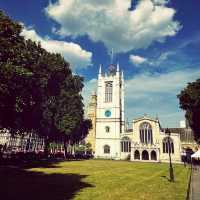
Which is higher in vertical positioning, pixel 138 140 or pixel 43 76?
pixel 43 76

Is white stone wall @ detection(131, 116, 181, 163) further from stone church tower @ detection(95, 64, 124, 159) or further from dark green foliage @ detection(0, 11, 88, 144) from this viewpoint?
dark green foliage @ detection(0, 11, 88, 144)

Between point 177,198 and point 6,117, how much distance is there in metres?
17.5

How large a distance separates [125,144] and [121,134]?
334 centimetres

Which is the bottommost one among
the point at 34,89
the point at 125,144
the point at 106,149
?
the point at 106,149

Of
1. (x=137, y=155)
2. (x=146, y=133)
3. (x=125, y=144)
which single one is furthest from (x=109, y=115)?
(x=137, y=155)

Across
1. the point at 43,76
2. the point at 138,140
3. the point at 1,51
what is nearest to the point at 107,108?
the point at 138,140

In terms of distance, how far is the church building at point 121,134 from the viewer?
6906 centimetres

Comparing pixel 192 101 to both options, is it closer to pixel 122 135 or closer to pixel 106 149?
pixel 122 135

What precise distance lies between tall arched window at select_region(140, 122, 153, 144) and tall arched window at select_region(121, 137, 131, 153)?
13.6 ft

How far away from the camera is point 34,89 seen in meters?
28.7

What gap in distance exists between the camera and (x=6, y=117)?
942 inches

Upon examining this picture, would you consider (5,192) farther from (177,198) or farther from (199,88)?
(199,88)

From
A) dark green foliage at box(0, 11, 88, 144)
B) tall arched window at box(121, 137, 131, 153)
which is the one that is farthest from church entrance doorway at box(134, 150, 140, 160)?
dark green foliage at box(0, 11, 88, 144)

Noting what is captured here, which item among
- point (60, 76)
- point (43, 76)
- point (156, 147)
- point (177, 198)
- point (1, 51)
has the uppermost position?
point (60, 76)
